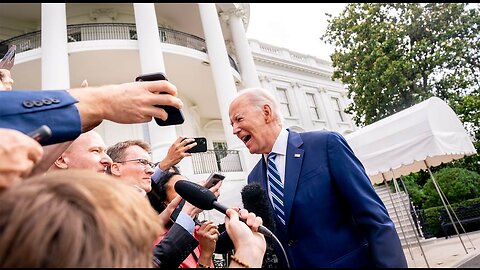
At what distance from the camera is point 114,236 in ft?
1.98

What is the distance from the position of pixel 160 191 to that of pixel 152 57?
9.48 meters

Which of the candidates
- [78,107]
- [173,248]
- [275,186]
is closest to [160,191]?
[275,186]

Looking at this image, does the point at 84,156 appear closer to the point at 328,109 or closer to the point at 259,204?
the point at 259,204

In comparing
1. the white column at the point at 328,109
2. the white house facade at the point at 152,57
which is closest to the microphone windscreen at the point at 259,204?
the white house facade at the point at 152,57

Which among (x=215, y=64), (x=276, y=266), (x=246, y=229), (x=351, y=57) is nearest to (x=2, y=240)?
(x=246, y=229)

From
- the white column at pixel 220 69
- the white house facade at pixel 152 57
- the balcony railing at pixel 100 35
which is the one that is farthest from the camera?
the balcony railing at pixel 100 35

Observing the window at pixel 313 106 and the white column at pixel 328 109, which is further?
the white column at pixel 328 109

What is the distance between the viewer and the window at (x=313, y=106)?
23.7 meters

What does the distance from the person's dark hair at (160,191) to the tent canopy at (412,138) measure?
241 inches

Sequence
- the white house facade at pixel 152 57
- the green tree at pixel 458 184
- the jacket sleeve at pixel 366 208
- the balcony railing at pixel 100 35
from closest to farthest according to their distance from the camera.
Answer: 1. the jacket sleeve at pixel 366 208
2. the white house facade at pixel 152 57
3. the balcony railing at pixel 100 35
4. the green tree at pixel 458 184

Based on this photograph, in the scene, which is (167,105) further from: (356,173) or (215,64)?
(215,64)

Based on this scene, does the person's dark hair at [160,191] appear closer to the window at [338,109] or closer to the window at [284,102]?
the window at [284,102]

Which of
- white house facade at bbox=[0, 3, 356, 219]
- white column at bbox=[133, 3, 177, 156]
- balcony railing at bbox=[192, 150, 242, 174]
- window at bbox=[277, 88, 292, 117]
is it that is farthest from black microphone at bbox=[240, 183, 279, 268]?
window at bbox=[277, 88, 292, 117]

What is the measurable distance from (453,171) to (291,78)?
38.1ft
